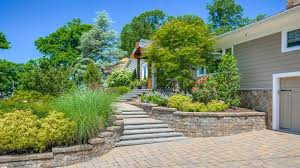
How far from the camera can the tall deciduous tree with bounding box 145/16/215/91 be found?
13.7 m

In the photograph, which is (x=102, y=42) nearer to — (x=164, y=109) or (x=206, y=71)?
(x=206, y=71)

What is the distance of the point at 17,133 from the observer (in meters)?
7.42

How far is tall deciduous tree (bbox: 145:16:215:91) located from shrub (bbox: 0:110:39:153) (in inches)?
293

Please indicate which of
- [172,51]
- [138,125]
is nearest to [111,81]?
[172,51]

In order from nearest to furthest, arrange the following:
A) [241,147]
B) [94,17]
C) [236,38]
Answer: [241,147] → [236,38] → [94,17]

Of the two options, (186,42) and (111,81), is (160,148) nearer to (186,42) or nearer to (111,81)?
(186,42)

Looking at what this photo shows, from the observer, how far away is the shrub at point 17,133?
7332 mm

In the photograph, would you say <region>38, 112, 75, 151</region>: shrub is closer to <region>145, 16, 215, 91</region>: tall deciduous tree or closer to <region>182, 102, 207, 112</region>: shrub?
<region>182, 102, 207, 112</region>: shrub

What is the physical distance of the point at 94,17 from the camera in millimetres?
28250

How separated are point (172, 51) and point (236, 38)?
3001mm

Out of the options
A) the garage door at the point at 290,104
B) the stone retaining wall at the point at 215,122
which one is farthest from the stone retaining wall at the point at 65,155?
the garage door at the point at 290,104

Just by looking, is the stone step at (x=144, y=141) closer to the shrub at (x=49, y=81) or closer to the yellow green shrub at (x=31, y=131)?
the yellow green shrub at (x=31, y=131)

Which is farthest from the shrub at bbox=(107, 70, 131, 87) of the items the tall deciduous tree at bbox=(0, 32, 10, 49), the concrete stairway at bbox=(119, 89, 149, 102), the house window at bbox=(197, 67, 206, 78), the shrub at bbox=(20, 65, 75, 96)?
the tall deciduous tree at bbox=(0, 32, 10, 49)

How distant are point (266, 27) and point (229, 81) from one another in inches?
112
